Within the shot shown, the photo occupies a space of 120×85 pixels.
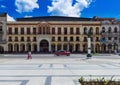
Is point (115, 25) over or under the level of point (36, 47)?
over

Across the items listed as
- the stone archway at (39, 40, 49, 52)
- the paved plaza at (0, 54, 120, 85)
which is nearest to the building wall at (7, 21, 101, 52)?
the stone archway at (39, 40, 49, 52)

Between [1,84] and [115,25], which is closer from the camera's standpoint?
[1,84]

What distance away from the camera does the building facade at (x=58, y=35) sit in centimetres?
9525

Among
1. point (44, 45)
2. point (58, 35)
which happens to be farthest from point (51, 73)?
point (44, 45)

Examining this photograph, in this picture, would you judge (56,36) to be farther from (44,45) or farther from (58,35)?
(44,45)

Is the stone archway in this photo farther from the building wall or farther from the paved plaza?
the paved plaza

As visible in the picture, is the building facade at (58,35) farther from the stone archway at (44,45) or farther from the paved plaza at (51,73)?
the paved plaza at (51,73)

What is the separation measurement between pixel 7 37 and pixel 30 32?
7.10 metres

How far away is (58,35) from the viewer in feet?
316

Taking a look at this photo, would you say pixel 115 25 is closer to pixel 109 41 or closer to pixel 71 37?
pixel 109 41

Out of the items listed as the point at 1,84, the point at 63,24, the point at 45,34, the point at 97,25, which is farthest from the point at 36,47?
the point at 1,84

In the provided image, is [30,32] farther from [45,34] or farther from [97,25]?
[97,25]

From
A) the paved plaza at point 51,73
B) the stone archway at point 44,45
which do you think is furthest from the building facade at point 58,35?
the paved plaza at point 51,73

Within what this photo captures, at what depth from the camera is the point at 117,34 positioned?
96438mm
